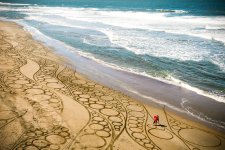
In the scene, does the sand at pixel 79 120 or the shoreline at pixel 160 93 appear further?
the shoreline at pixel 160 93

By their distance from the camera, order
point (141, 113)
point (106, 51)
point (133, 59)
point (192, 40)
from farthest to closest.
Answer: point (192, 40)
point (106, 51)
point (133, 59)
point (141, 113)

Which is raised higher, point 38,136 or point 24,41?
point 24,41

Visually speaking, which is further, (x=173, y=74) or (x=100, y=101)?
(x=173, y=74)

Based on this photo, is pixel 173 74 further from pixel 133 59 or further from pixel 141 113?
pixel 141 113

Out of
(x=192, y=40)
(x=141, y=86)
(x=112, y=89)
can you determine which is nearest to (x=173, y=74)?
(x=141, y=86)

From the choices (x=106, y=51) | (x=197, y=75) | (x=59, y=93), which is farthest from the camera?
(x=106, y=51)
